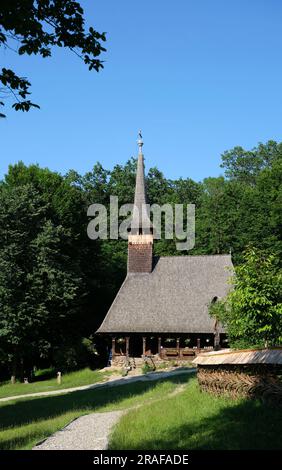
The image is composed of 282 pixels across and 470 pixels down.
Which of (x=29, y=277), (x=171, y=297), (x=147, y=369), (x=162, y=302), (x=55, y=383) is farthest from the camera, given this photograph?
(x=171, y=297)

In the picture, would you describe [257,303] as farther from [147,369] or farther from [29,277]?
[29,277]

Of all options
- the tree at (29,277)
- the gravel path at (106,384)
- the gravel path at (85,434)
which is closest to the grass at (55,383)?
the gravel path at (106,384)

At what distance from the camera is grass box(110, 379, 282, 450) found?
9.83 metres

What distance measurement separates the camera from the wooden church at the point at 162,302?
36.1 m

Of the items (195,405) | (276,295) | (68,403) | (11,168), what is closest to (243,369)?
(195,405)

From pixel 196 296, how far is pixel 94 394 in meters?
14.9

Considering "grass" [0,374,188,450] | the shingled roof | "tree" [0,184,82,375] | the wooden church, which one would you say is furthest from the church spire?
"grass" [0,374,188,450]

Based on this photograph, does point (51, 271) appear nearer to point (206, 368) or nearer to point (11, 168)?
point (11, 168)

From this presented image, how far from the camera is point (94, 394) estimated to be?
2444cm

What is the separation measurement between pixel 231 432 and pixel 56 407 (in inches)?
505

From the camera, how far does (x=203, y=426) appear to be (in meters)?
11.7

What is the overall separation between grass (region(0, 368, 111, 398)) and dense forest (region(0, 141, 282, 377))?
1.22m

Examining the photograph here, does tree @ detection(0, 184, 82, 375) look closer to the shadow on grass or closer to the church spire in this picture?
the church spire

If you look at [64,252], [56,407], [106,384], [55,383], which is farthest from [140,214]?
[56,407]
